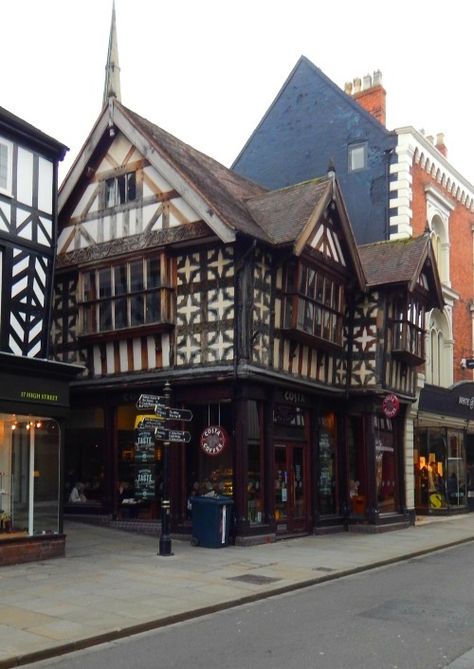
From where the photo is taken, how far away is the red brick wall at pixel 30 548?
13.3 meters

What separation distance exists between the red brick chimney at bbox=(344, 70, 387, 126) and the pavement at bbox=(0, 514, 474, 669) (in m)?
15.6

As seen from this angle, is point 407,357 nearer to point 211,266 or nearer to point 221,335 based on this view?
point 221,335

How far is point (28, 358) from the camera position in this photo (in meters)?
13.8

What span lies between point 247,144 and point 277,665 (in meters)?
24.4

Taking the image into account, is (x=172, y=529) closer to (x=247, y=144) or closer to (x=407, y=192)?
(x=407, y=192)

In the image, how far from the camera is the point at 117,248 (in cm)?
1883

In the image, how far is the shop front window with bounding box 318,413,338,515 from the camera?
66.0ft

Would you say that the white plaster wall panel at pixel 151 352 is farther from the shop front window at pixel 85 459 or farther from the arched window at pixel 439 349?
the arched window at pixel 439 349

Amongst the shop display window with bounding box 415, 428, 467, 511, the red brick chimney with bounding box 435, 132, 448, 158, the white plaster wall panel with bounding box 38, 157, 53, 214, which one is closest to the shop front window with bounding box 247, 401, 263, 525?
the white plaster wall panel with bounding box 38, 157, 53, 214

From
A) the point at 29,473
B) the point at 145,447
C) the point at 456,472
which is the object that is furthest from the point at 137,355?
the point at 456,472

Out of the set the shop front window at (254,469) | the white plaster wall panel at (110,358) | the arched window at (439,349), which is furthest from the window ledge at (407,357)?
the white plaster wall panel at (110,358)

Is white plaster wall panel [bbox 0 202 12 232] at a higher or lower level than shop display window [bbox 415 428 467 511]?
higher

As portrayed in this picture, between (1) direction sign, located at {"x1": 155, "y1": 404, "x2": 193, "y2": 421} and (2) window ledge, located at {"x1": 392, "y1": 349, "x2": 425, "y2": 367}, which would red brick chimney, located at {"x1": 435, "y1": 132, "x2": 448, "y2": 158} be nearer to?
(2) window ledge, located at {"x1": 392, "y1": 349, "x2": 425, "y2": 367}

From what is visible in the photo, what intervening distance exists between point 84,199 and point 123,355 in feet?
14.1
